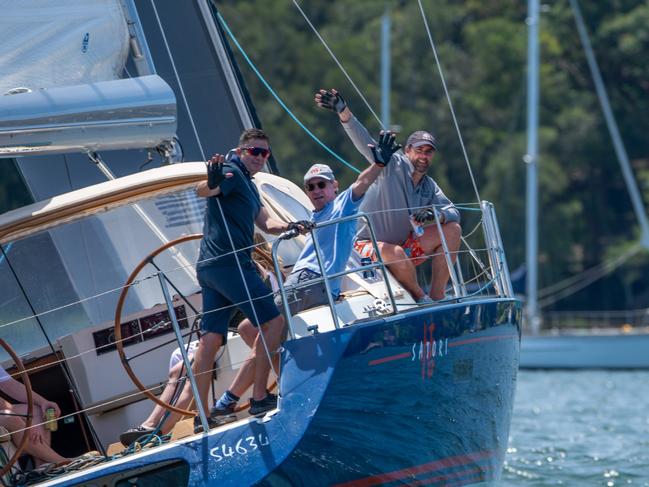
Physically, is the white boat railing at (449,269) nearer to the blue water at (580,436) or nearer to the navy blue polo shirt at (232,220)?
the navy blue polo shirt at (232,220)

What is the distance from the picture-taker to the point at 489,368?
7879mm

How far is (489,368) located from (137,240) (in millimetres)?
2576

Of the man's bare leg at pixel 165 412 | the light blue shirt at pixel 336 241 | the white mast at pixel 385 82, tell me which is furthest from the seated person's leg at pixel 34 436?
the white mast at pixel 385 82

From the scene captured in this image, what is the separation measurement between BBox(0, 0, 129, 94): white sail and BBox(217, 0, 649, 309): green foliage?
24.5 m

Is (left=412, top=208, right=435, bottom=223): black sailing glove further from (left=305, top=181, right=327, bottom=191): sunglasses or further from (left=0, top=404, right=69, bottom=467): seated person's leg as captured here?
(left=0, top=404, right=69, bottom=467): seated person's leg

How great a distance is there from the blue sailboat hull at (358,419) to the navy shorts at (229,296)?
26cm

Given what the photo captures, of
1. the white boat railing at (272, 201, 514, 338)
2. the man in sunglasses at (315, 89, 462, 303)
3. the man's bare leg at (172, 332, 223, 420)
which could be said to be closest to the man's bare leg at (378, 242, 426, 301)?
the man in sunglasses at (315, 89, 462, 303)

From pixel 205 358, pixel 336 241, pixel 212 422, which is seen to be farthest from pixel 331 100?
pixel 212 422

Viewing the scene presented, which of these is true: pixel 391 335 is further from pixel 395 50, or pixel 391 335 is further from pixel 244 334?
pixel 395 50

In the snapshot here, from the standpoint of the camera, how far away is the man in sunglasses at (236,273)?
7145 millimetres

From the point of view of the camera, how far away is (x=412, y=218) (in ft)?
26.8

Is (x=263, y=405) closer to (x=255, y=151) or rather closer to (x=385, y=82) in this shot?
(x=255, y=151)

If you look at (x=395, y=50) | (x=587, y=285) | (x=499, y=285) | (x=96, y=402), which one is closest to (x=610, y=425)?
(x=499, y=285)

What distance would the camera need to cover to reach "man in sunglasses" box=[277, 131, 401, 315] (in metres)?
7.42
